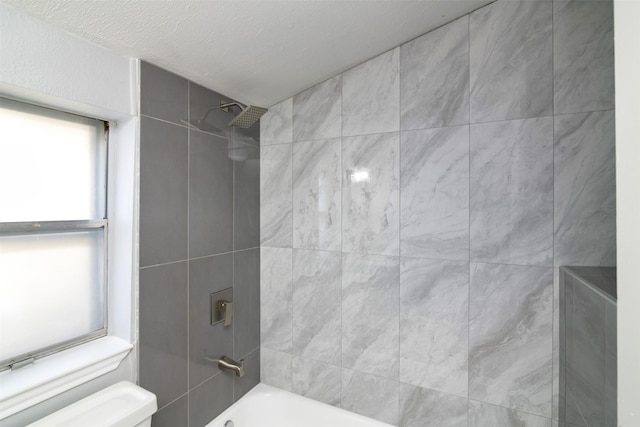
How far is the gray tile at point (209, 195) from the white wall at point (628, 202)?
1.49 metres

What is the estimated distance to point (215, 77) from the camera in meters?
1.47

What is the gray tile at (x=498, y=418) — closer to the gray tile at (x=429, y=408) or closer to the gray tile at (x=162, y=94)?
the gray tile at (x=429, y=408)

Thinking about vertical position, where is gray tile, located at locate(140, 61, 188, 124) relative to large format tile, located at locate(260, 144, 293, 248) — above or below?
above

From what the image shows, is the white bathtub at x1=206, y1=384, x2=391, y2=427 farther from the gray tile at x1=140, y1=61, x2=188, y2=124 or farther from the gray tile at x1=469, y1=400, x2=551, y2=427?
the gray tile at x1=140, y1=61, x2=188, y2=124

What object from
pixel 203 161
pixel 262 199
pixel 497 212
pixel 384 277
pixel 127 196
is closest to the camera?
pixel 127 196

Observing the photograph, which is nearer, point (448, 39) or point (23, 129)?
point (23, 129)

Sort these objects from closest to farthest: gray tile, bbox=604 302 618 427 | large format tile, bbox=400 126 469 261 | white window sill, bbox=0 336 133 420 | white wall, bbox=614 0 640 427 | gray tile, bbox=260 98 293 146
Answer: white wall, bbox=614 0 640 427 → gray tile, bbox=604 302 618 427 → white window sill, bbox=0 336 133 420 → large format tile, bbox=400 126 469 261 → gray tile, bbox=260 98 293 146

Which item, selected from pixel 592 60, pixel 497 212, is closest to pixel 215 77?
pixel 497 212

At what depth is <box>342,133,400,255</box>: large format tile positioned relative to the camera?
1.60 meters

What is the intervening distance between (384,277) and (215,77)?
137 centimetres

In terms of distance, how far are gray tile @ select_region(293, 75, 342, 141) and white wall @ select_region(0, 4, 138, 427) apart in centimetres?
91

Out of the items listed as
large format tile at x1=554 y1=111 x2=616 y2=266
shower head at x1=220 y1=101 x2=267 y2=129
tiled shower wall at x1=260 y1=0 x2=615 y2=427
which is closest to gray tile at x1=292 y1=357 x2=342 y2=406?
tiled shower wall at x1=260 y1=0 x2=615 y2=427

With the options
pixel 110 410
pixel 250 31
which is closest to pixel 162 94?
pixel 250 31

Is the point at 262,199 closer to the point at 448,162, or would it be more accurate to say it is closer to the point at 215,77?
the point at 215,77
